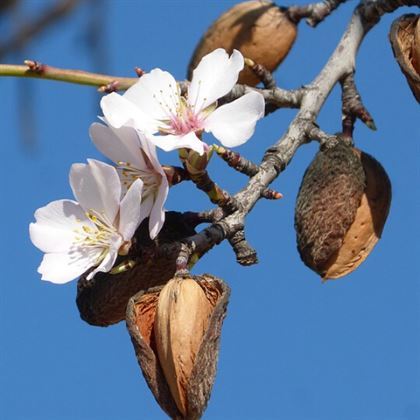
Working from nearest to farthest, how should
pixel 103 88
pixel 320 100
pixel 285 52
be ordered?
pixel 103 88
pixel 320 100
pixel 285 52

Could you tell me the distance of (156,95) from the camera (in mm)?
2141

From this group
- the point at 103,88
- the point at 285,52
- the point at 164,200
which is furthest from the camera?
the point at 285,52

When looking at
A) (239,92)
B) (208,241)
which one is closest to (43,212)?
(208,241)

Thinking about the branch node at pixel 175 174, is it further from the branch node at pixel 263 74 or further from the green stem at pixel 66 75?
the branch node at pixel 263 74

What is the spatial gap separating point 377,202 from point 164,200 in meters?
0.43

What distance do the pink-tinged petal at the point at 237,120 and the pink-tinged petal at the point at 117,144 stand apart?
0.36 ft

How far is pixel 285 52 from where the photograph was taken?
2.70 metres

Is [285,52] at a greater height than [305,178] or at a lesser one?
greater

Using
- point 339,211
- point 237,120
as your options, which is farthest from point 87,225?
point 339,211

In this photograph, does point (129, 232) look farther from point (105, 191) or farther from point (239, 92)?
point (239, 92)

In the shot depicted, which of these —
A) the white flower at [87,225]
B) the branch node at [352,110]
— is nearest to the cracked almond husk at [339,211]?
the branch node at [352,110]

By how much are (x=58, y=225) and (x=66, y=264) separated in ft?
0.23

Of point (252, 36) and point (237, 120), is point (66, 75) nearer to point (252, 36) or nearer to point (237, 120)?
point (237, 120)

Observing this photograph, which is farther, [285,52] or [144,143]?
[285,52]
